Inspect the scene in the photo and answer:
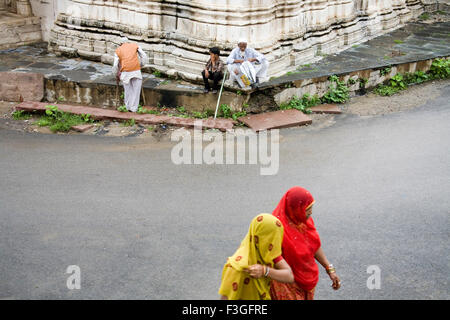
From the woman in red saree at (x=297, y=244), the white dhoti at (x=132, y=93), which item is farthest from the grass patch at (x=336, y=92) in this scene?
the woman in red saree at (x=297, y=244)

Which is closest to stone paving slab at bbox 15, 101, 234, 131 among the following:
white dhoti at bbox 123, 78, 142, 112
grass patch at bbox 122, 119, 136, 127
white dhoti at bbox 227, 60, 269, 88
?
grass patch at bbox 122, 119, 136, 127

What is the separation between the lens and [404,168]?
6840mm

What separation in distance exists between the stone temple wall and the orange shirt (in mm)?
898

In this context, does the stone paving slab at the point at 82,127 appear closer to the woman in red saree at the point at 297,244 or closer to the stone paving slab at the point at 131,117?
the stone paving slab at the point at 131,117

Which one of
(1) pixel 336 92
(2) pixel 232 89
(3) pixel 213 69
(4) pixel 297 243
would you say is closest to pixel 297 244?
(4) pixel 297 243

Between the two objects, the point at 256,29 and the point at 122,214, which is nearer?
the point at 122,214

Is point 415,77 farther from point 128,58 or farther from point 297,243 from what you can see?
point 297,243

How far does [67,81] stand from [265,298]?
23.8ft

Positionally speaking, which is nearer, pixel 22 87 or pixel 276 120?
pixel 276 120

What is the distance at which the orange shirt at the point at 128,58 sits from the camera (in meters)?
8.82

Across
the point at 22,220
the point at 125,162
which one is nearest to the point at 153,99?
the point at 125,162

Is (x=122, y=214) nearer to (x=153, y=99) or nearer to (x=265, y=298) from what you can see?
(x=265, y=298)

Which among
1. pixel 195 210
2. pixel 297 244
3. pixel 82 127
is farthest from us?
pixel 82 127

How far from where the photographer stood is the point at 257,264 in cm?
327
